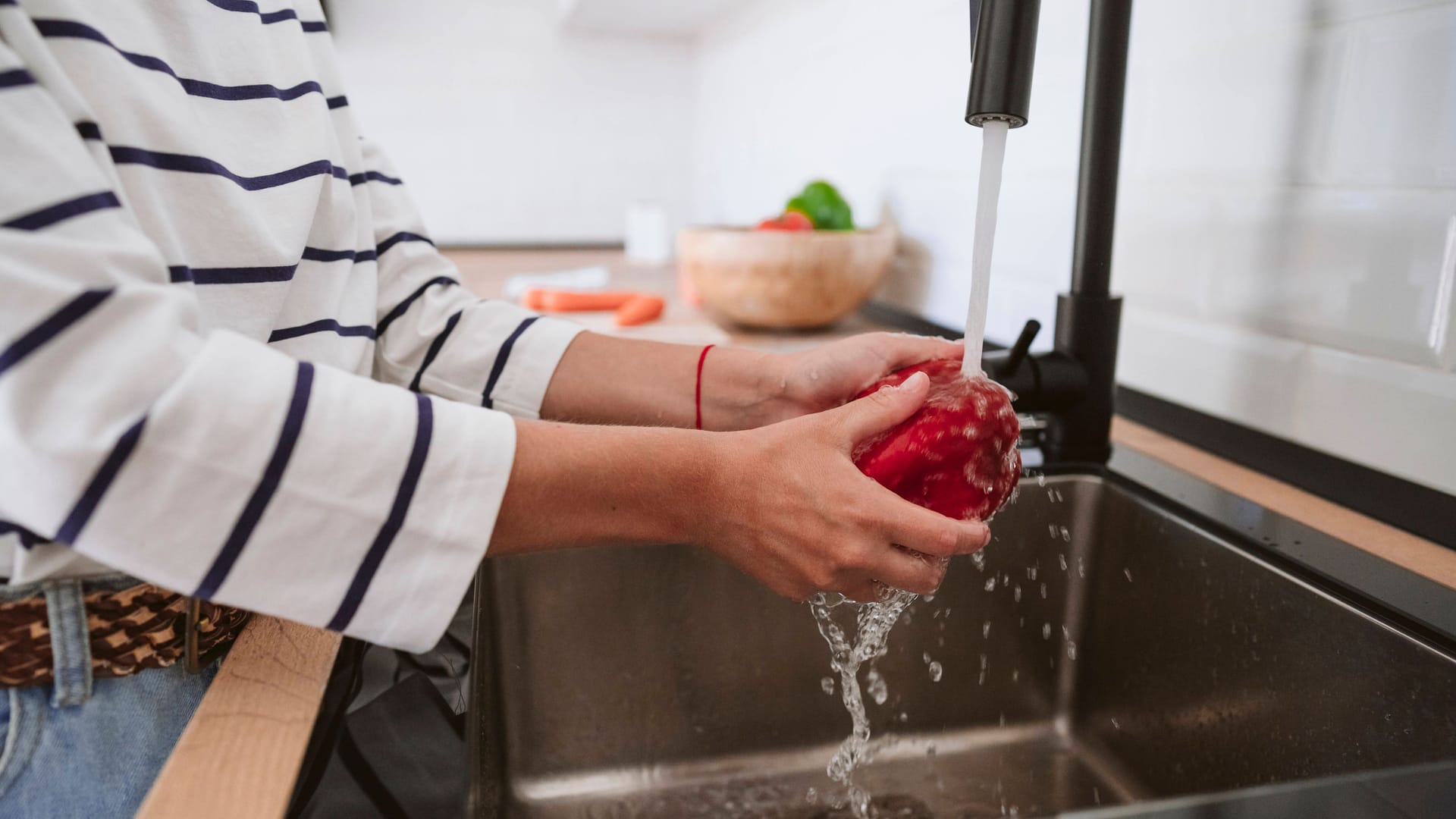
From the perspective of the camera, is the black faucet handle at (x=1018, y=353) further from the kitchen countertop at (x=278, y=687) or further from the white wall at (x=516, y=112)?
the white wall at (x=516, y=112)

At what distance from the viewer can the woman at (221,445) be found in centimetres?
38

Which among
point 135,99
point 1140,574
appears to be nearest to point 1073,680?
point 1140,574

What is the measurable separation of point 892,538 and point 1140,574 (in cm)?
34

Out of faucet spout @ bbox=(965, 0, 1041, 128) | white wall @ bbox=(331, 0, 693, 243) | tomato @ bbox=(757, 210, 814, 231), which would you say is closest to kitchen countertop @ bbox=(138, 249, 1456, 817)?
faucet spout @ bbox=(965, 0, 1041, 128)

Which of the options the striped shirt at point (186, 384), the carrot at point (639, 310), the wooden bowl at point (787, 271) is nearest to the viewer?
the striped shirt at point (186, 384)

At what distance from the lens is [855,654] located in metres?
0.64

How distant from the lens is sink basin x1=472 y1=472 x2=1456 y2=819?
0.66m

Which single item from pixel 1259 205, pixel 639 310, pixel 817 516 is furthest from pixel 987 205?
pixel 639 310

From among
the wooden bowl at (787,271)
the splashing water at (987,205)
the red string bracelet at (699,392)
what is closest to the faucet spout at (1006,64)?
the splashing water at (987,205)

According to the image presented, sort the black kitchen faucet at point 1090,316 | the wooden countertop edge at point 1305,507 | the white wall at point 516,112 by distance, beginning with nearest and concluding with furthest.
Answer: the wooden countertop edge at point 1305,507 → the black kitchen faucet at point 1090,316 → the white wall at point 516,112

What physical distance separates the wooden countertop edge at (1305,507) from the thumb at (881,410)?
328 millimetres

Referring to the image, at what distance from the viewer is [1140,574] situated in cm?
73

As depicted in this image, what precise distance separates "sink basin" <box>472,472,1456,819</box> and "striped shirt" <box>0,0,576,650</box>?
210 millimetres

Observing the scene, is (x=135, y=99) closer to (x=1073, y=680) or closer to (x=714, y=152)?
(x=1073, y=680)
